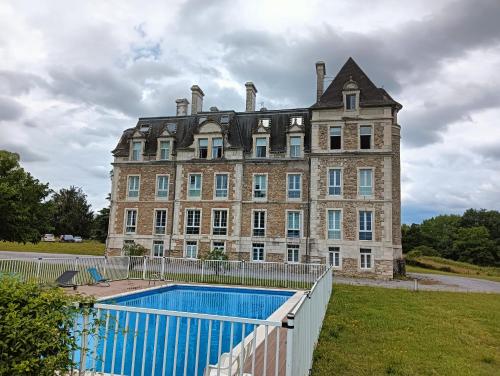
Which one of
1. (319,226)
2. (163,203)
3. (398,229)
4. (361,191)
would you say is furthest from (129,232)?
(398,229)

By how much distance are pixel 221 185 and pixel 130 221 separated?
815cm

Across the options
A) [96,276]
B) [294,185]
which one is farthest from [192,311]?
[294,185]

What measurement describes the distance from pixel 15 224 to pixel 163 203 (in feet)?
35.6

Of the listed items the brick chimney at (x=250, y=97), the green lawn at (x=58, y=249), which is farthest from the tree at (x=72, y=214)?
the brick chimney at (x=250, y=97)

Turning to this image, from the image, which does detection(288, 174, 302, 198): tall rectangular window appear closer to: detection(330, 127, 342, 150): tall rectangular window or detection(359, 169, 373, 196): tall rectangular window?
detection(330, 127, 342, 150): tall rectangular window

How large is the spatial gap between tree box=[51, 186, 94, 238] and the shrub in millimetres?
61316

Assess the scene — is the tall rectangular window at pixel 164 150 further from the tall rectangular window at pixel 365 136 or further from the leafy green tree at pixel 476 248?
the leafy green tree at pixel 476 248

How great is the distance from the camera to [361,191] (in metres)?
25.1

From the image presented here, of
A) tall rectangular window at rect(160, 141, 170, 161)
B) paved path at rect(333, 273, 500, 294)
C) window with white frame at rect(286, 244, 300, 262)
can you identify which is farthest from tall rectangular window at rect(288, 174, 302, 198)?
tall rectangular window at rect(160, 141, 170, 161)

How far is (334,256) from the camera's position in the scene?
24.9 m

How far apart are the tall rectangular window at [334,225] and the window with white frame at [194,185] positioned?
10123 mm

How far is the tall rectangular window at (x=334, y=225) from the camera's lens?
25078mm

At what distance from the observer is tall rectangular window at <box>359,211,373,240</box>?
24.5m

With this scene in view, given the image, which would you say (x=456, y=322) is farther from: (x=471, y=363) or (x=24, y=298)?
(x=24, y=298)
